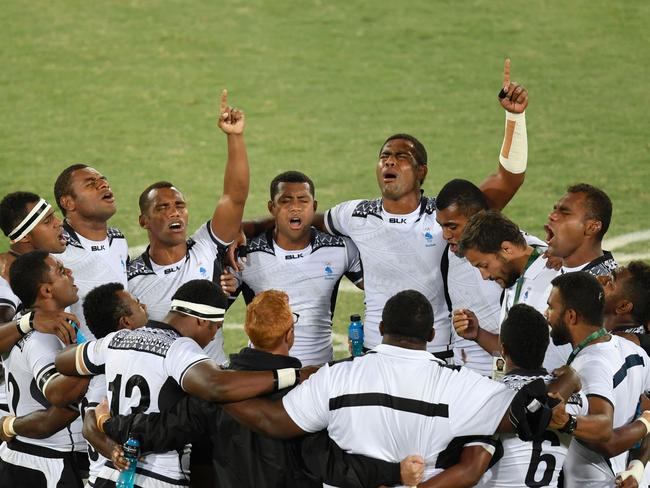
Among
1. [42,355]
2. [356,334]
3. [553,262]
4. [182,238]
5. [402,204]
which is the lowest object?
[42,355]

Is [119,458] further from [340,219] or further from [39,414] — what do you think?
[340,219]

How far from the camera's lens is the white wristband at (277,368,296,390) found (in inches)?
197

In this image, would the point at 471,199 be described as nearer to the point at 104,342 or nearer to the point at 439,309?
the point at 439,309

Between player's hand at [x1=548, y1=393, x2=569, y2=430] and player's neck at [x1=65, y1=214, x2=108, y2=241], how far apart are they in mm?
3598

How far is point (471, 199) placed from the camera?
267 inches

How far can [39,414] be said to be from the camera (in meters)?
5.79

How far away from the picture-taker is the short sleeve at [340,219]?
724 cm

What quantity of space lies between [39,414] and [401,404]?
2.04 m

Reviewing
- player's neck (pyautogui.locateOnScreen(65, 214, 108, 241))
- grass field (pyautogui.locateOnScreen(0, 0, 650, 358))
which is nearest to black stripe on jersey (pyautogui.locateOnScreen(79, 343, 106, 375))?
player's neck (pyautogui.locateOnScreen(65, 214, 108, 241))

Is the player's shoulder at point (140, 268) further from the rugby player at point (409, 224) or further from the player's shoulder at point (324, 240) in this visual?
the rugby player at point (409, 224)

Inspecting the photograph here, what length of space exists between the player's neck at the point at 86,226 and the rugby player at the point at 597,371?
3.19 m

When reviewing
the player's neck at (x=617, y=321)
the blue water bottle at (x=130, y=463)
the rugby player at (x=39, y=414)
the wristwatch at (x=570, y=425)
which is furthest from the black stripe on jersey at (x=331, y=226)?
the wristwatch at (x=570, y=425)

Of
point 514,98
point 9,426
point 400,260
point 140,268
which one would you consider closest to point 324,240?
point 400,260

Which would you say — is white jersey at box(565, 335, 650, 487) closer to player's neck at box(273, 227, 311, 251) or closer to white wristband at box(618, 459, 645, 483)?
white wristband at box(618, 459, 645, 483)
